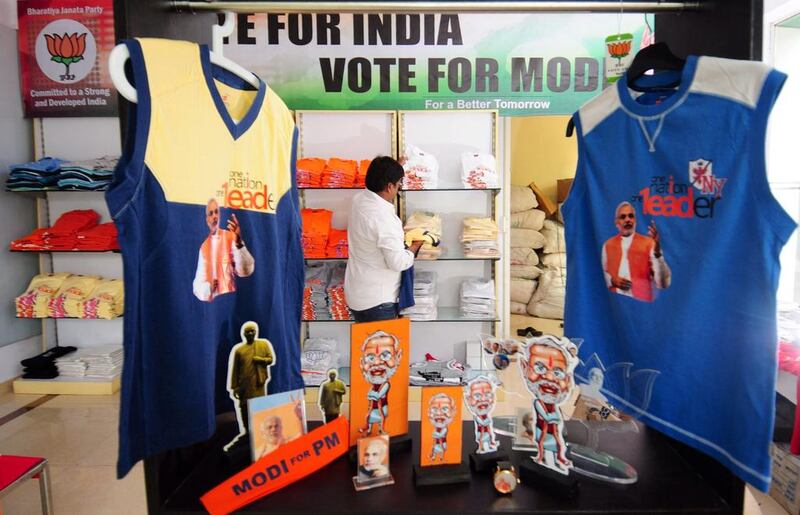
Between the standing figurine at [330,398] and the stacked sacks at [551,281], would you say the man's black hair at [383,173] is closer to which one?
the standing figurine at [330,398]

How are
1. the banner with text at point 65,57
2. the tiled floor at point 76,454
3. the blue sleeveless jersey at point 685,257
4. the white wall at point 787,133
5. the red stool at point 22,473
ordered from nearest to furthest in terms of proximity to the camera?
the blue sleeveless jersey at point 685,257, the red stool at point 22,473, the tiled floor at point 76,454, the white wall at point 787,133, the banner with text at point 65,57

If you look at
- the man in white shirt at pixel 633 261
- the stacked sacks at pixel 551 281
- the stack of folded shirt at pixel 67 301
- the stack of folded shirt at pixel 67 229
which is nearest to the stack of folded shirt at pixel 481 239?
the stacked sacks at pixel 551 281

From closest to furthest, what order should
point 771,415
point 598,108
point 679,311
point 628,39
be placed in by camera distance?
point 771,415 < point 679,311 < point 598,108 < point 628,39

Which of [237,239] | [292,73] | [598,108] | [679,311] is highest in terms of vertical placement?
[292,73]

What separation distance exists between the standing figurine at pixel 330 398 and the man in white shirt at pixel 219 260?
0.32 m

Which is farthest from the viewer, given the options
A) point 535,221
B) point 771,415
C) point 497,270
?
point 535,221

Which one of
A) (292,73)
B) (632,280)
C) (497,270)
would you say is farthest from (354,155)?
(632,280)

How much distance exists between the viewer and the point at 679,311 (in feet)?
3.43

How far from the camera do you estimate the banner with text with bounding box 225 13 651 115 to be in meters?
4.05

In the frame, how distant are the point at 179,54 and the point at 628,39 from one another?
3.68 ft

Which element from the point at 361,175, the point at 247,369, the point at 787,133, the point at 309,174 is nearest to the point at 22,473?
the point at 247,369

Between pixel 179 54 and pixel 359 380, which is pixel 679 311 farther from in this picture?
pixel 179 54

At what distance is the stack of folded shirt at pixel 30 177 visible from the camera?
3.84 metres

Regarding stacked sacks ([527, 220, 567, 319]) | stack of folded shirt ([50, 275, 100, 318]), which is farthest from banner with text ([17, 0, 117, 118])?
stacked sacks ([527, 220, 567, 319])
